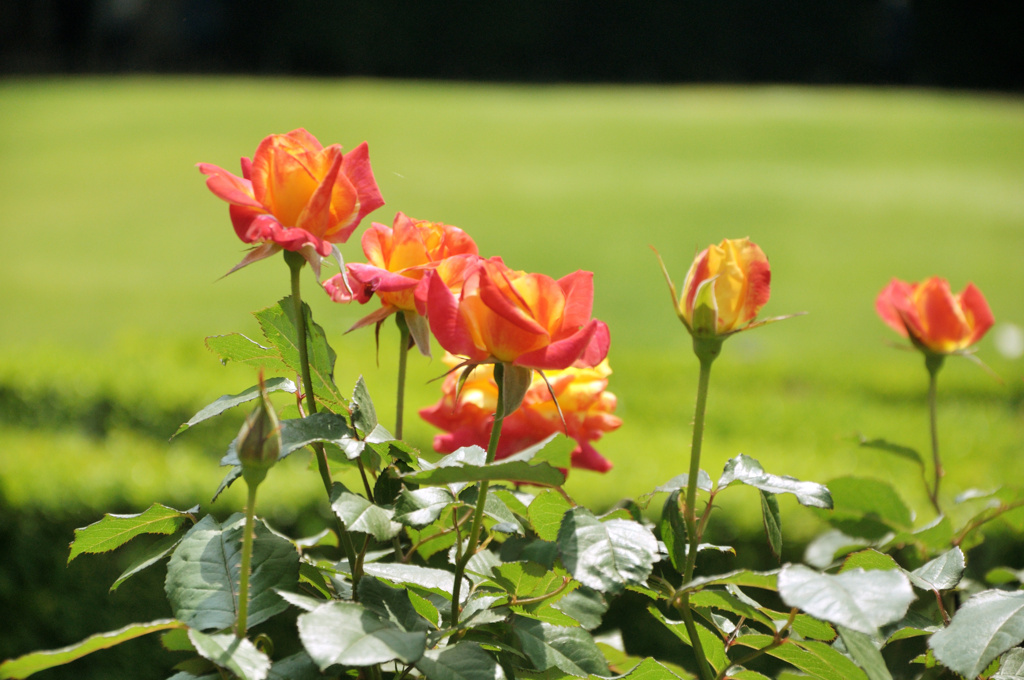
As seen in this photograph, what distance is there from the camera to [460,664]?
32 cm

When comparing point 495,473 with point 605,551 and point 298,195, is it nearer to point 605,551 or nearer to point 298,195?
point 605,551

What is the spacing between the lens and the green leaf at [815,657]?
35 centimetres

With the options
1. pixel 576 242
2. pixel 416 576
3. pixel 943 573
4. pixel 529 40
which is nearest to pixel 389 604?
pixel 416 576

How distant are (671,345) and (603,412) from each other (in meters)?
3.61

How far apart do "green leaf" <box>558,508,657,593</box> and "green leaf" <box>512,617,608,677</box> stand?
65 mm

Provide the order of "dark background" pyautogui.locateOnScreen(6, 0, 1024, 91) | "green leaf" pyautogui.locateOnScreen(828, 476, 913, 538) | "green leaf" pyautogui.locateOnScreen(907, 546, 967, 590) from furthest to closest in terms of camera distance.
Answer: "dark background" pyautogui.locateOnScreen(6, 0, 1024, 91) → "green leaf" pyautogui.locateOnScreen(828, 476, 913, 538) → "green leaf" pyautogui.locateOnScreen(907, 546, 967, 590)

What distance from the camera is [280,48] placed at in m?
13.9

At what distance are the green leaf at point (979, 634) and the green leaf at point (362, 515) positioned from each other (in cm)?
20

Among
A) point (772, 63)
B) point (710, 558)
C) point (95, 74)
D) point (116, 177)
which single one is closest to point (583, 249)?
point (116, 177)

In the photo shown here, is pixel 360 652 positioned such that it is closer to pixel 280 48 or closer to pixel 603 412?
pixel 603 412

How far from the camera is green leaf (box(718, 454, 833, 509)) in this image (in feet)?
1.18

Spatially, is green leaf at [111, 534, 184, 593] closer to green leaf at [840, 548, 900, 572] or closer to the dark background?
green leaf at [840, 548, 900, 572]

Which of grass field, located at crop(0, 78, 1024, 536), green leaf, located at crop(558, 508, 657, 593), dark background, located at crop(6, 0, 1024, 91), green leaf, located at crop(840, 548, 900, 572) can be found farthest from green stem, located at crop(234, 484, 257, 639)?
dark background, located at crop(6, 0, 1024, 91)

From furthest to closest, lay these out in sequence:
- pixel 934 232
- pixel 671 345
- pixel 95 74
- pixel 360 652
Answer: pixel 95 74 < pixel 934 232 < pixel 671 345 < pixel 360 652
